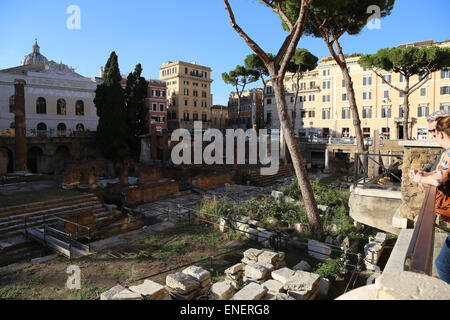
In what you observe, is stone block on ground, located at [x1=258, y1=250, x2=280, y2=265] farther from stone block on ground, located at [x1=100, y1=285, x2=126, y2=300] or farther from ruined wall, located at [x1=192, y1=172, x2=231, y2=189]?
ruined wall, located at [x1=192, y1=172, x2=231, y2=189]

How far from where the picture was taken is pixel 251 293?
206 inches

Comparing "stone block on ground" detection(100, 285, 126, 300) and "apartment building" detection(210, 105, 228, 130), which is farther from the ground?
"apartment building" detection(210, 105, 228, 130)

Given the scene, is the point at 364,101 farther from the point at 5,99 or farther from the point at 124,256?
the point at 5,99

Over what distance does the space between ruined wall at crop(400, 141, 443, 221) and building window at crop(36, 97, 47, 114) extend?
123ft

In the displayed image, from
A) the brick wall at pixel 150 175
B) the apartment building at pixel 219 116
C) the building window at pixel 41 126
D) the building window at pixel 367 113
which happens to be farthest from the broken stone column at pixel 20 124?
the apartment building at pixel 219 116

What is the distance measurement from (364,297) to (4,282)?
27.1 feet

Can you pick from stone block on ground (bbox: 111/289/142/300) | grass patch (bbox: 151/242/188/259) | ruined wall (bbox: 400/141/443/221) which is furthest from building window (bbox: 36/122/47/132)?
ruined wall (bbox: 400/141/443/221)

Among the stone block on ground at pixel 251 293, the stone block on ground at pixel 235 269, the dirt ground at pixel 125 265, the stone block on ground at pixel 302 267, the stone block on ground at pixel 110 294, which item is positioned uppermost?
the stone block on ground at pixel 110 294

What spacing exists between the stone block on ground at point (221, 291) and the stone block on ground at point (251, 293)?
1.34 ft

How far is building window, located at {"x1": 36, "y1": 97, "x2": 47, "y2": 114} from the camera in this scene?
109 ft

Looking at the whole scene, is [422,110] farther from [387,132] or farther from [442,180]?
[442,180]

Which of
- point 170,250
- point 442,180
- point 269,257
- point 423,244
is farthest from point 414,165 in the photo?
point 170,250

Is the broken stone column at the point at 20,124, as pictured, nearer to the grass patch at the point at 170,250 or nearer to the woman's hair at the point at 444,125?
the grass patch at the point at 170,250

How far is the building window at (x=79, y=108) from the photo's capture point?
36.4 meters
